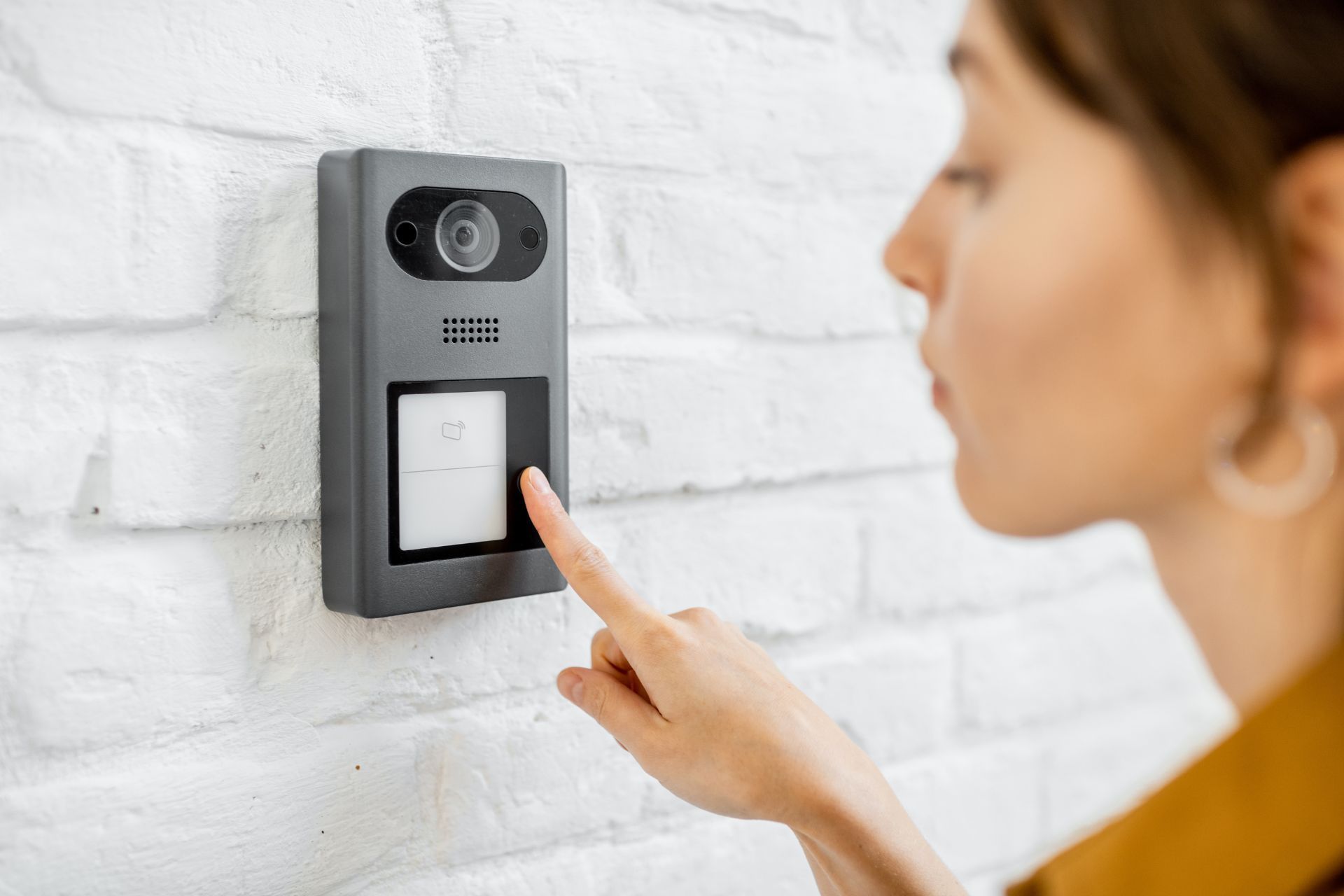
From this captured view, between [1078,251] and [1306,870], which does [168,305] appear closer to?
[1078,251]

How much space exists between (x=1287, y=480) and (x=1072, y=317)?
0.10m

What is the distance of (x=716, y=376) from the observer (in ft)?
2.14

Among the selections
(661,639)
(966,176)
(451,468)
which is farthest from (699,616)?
(966,176)

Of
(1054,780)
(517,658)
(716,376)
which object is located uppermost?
(716,376)

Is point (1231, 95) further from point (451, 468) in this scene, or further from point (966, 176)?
point (451, 468)

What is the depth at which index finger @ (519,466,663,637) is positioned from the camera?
52 centimetres

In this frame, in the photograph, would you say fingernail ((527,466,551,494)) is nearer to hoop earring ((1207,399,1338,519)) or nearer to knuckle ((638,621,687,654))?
knuckle ((638,621,687,654))

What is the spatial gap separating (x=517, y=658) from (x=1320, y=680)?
1.23ft

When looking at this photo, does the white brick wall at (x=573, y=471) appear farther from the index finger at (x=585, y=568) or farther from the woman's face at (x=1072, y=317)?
the woman's face at (x=1072, y=317)

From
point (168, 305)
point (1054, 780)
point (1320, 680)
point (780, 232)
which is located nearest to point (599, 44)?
point (780, 232)

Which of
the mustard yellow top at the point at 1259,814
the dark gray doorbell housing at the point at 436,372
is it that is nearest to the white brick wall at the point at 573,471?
the dark gray doorbell housing at the point at 436,372

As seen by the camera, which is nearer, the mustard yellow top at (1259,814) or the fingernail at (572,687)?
the mustard yellow top at (1259,814)

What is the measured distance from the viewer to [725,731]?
522mm

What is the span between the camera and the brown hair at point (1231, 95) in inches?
14.2
